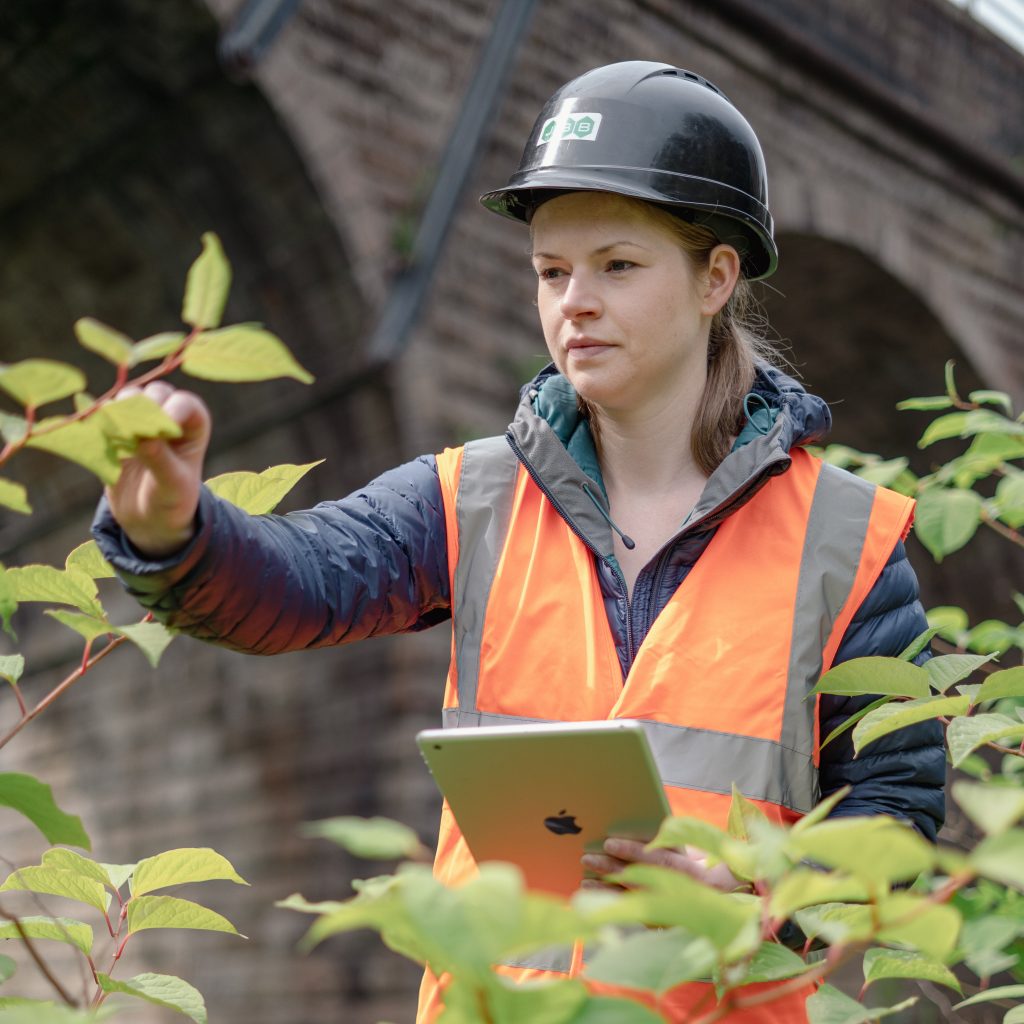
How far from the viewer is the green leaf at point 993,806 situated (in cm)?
70

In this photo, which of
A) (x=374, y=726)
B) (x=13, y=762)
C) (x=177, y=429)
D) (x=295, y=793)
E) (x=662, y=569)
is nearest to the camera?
(x=177, y=429)

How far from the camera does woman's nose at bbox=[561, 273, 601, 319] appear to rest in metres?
1.66

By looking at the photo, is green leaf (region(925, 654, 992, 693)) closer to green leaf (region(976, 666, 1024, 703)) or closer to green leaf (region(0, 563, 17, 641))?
green leaf (region(976, 666, 1024, 703))

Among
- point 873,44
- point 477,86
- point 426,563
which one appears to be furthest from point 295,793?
point 873,44

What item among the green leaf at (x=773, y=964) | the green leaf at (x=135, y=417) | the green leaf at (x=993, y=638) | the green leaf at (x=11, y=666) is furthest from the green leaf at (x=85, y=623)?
the green leaf at (x=993, y=638)

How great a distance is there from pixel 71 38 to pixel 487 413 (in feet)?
5.87

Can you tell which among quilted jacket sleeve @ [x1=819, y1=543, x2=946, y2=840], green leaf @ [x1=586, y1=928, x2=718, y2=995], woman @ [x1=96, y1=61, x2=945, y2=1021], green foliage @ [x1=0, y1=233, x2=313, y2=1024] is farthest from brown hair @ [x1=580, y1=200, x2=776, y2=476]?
green leaf @ [x1=586, y1=928, x2=718, y2=995]

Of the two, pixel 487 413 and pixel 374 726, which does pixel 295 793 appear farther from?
pixel 487 413

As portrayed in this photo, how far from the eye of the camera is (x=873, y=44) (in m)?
6.88

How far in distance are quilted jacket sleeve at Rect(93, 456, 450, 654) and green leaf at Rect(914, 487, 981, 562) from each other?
2.61ft

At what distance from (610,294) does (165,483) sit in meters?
0.69

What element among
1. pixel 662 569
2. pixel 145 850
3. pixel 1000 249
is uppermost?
pixel 1000 249

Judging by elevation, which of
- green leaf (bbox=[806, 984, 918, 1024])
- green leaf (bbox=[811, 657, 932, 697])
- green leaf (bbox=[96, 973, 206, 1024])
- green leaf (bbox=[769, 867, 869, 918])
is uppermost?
green leaf (bbox=[811, 657, 932, 697])

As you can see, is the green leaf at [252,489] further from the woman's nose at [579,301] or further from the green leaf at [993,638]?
the green leaf at [993,638]
